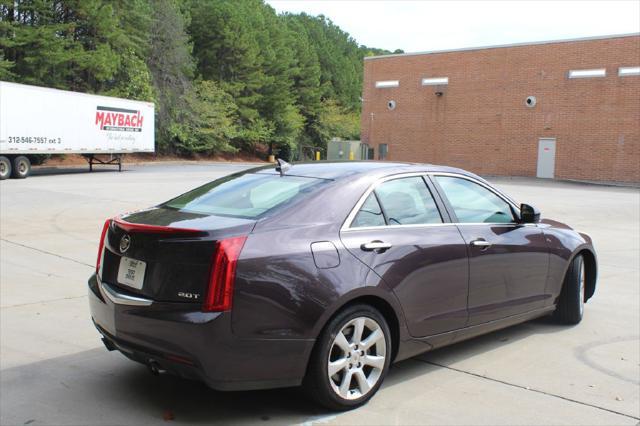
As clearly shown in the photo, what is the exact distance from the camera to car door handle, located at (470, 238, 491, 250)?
16.1 ft

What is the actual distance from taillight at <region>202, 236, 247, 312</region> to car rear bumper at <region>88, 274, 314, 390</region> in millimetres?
49

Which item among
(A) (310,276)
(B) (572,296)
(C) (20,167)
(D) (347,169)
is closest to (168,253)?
(A) (310,276)

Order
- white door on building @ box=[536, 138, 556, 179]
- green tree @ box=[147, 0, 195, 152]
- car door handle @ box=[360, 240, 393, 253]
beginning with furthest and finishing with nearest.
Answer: green tree @ box=[147, 0, 195, 152] → white door on building @ box=[536, 138, 556, 179] → car door handle @ box=[360, 240, 393, 253]

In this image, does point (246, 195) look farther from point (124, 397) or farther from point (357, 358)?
point (124, 397)

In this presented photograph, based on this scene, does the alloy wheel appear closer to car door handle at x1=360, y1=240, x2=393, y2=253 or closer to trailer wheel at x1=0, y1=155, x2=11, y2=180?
car door handle at x1=360, y1=240, x2=393, y2=253

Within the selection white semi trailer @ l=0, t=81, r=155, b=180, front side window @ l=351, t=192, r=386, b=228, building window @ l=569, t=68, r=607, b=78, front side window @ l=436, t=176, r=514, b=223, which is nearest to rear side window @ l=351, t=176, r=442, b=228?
front side window @ l=351, t=192, r=386, b=228

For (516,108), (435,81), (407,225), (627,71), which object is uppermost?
(435,81)

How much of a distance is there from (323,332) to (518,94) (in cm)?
3814

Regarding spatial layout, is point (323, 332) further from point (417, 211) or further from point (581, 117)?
point (581, 117)

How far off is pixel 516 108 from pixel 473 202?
119 feet

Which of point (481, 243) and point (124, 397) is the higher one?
point (481, 243)

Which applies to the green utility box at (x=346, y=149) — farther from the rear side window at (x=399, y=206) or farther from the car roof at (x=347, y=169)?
the rear side window at (x=399, y=206)

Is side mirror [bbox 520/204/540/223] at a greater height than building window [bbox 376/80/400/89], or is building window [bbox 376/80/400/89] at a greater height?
building window [bbox 376/80/400/89]

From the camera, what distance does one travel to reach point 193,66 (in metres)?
55.3
